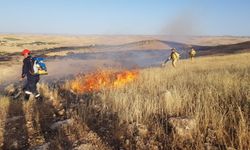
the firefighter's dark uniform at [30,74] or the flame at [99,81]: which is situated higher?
the firefighter's dark uniform at [30,74]

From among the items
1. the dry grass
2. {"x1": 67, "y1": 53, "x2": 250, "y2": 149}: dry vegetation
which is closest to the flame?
the dry grass

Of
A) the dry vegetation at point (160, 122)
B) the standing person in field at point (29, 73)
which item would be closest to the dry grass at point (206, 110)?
the dry vegetation at point (160, 122)

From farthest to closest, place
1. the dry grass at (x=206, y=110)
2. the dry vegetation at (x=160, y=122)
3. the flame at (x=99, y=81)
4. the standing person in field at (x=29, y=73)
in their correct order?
1. the flame at (x=99, y=81)
2. the standing person in field at (x=29, y=73)
3. the dry vegetation at (x=160, y=122)
4. the dry grass at (x=206, y=110)

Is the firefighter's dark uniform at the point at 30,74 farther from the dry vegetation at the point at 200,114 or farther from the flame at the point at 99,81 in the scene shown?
the dry vegetation at the point at 200,114

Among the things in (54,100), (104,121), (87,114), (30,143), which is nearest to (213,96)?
(104,121)

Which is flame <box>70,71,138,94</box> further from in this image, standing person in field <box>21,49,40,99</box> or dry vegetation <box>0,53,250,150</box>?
dry vegetation <box>0,53,250,150</box>

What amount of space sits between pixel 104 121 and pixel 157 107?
1211mm

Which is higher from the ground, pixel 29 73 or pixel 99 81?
pixel 29 73

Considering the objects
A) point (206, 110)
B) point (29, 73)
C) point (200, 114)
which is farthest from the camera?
point (29, 73)

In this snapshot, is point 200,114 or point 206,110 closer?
point 200,114

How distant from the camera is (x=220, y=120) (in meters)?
5.38

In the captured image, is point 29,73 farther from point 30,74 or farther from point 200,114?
point 200,114

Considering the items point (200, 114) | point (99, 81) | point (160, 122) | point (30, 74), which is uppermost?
point (200, 114)

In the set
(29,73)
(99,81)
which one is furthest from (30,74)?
(99,81)
